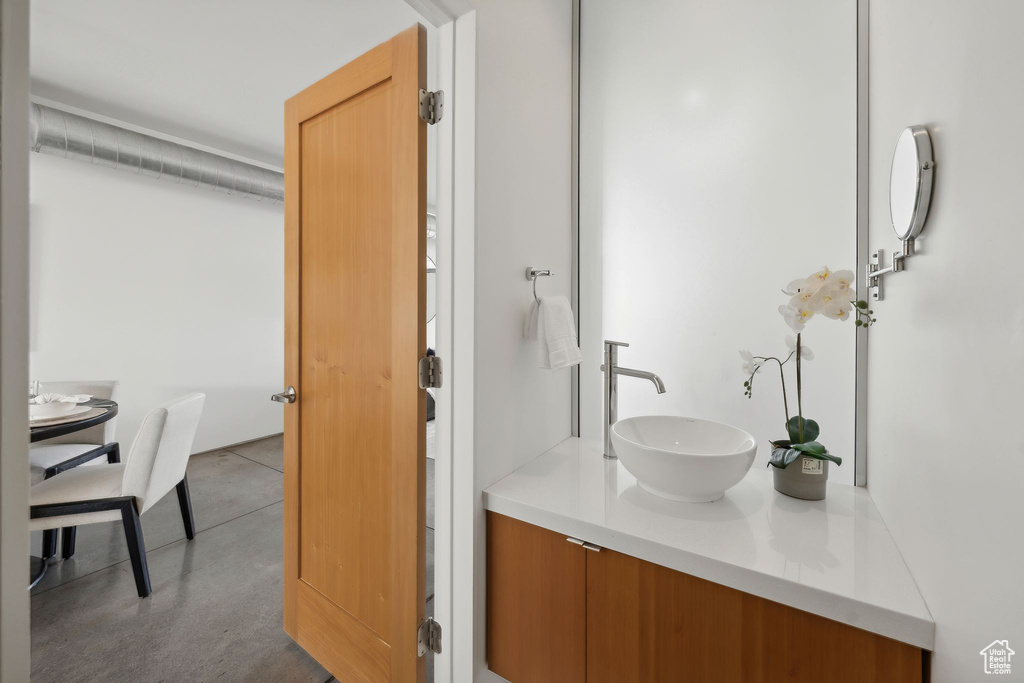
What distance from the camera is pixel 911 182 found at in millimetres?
763

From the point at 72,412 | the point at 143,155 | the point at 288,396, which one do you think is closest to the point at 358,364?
the point at 288,396

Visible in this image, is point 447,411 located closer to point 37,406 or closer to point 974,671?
point 974,671

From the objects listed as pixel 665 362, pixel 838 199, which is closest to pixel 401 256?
pixel 665 362

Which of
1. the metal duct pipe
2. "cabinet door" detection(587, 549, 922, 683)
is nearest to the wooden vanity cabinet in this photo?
"cabinet door" detection(587, 549, 922, 683)

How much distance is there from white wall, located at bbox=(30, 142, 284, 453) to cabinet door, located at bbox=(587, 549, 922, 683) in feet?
13.7

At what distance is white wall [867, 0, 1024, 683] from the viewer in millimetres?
485

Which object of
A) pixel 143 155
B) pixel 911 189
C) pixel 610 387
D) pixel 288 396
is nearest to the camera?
pixel 911 189

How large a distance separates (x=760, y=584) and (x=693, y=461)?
279 millimetres

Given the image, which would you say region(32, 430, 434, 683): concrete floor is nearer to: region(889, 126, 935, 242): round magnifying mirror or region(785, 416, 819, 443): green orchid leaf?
region(785, 416, 819, 443): green orchid leaf

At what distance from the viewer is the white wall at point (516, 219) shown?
117cm

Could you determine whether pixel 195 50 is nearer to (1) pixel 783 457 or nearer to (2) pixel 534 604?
(2) pixel 534 604

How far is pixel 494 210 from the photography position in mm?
1212

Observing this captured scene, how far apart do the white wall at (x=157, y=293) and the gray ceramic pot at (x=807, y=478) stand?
180 inches

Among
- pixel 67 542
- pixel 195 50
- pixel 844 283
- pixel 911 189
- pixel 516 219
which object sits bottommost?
pixel 67 542
